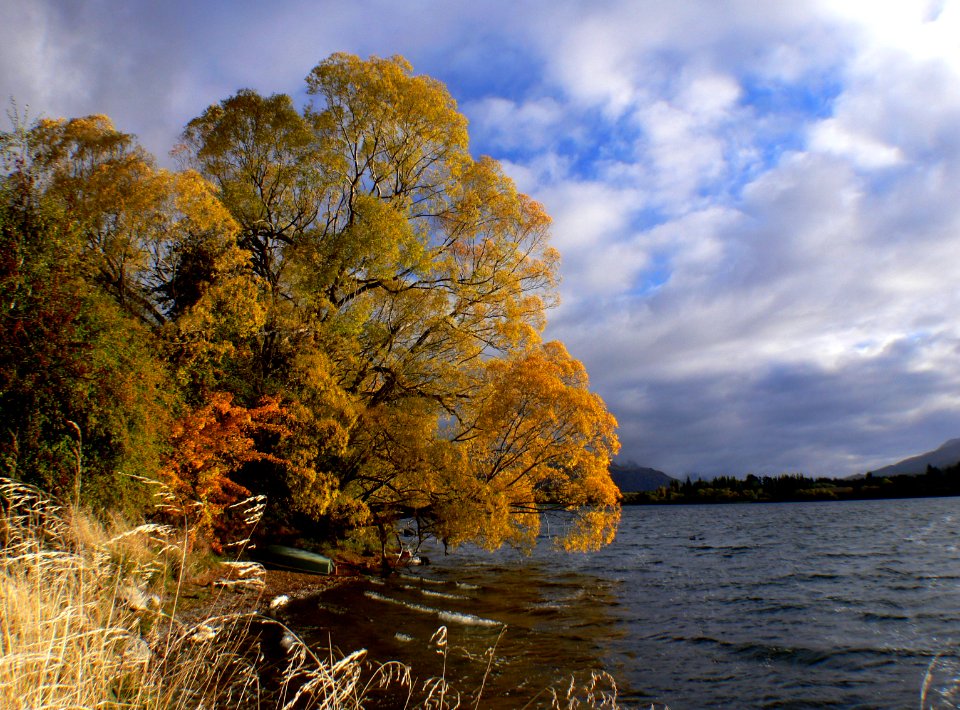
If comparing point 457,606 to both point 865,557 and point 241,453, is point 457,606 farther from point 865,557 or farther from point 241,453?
point 865,557

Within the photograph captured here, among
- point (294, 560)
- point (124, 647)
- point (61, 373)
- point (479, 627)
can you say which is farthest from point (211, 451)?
point (124, 647)

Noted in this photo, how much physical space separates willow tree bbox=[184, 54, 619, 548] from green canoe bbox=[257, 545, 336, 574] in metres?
1.74

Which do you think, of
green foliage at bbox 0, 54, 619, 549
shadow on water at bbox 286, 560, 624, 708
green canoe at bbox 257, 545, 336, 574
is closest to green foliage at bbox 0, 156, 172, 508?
green foliage at bbox 0, 54, 619, 549

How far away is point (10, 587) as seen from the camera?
4168 mm

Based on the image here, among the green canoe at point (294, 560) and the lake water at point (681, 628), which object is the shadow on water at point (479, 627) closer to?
the lake water at point (681, 628)

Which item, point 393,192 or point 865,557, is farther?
point 865,557

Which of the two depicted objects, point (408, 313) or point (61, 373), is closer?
point (61, 373)

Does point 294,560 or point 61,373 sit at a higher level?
point 61,373

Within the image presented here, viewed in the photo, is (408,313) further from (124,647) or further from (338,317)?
(124,647)

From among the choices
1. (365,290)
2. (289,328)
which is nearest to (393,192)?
(365,290)

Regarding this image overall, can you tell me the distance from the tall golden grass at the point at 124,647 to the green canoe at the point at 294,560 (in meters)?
7.21

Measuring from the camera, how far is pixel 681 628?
14.7 meters

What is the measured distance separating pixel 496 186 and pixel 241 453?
1194cm

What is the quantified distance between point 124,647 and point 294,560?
53.2 ft
